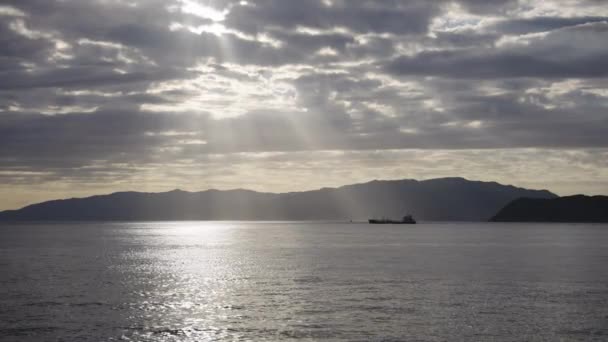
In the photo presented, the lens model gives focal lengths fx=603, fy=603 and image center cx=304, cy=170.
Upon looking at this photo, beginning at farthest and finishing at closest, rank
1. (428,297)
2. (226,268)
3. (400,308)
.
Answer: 1. (226,268)
2. (428,297)
3. (400,308)

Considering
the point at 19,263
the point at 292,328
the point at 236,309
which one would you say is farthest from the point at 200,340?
the point at 19,263

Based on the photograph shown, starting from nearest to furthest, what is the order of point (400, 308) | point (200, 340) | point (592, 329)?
point (200, 340) < point (592, 329) < point (400, 308)

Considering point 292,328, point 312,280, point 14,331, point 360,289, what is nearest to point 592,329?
point 292,328

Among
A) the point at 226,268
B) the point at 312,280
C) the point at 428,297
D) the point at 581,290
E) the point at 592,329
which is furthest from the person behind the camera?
the point at 226,268

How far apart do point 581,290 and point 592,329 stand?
24.2 metres

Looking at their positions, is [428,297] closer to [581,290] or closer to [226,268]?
[581,290]

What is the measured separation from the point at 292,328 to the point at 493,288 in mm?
33188

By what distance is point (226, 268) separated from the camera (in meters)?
101

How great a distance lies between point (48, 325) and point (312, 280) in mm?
37621

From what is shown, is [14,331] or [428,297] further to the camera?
[428,297]

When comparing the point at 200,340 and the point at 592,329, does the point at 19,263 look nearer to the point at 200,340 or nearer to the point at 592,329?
the point at 200,340

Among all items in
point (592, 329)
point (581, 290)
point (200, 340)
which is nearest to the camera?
point (200, 340)

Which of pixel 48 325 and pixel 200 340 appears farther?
pixel 48 325

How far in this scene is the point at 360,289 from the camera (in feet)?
227
